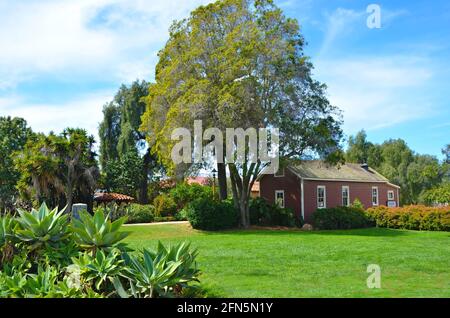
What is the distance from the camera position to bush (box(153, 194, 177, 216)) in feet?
112

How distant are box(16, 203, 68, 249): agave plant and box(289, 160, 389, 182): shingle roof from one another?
23.2 meters

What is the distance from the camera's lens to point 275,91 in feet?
83.1

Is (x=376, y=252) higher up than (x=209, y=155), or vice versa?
(x=209, y=155)

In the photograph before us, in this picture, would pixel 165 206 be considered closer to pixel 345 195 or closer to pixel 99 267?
pixel 345 195

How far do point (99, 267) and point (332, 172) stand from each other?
95.7ft

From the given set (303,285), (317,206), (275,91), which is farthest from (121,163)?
(303,285)

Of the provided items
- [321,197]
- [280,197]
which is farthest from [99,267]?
[321,197]

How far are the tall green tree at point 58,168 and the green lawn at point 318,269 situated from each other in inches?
612

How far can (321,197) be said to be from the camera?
109 feet

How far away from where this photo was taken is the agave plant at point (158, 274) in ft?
23.9

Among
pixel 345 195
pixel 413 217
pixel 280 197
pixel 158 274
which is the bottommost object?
pixel 158 274

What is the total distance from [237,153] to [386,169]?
116 feet

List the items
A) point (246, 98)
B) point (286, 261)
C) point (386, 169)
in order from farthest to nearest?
point (386, 169) → point (246, 98) → point (286, 261)

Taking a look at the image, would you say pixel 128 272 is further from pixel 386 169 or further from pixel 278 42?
pixel 386 169
